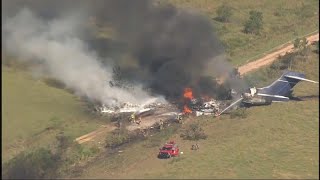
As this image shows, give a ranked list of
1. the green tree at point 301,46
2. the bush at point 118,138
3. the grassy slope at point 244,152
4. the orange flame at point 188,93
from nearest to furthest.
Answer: the grassy slope at point 244,152 → the bush at point 118,138 → the orange flame at point 188,93 → the green tree at point 301,46

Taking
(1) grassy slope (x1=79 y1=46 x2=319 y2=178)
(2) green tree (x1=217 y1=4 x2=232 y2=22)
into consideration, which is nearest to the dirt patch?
(1) grassy slope (x1=79 y1=46 x2=319 y2=178)

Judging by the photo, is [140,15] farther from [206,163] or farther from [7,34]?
[206,163]

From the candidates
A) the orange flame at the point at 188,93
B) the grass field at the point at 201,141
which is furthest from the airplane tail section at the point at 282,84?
the orange flame at the point at 188,93

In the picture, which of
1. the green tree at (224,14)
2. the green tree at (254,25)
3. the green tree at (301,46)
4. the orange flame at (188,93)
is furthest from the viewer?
the green tree at (224,14)

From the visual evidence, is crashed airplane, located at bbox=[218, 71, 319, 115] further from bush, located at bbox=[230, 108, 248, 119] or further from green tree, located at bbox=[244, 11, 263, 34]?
green tree, located at bbox=[244, 11, 263, 34]

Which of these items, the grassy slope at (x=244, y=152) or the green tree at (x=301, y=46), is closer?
the grassy slope at (x=244, y=152)

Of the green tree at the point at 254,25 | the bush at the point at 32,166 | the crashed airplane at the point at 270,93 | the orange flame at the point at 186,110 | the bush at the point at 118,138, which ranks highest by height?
the green tree at the point at 254,25

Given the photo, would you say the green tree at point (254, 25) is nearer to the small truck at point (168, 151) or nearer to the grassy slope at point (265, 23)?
the grassy slope at point (265, 23)

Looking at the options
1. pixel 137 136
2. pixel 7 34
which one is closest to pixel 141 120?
pixel 137 136
